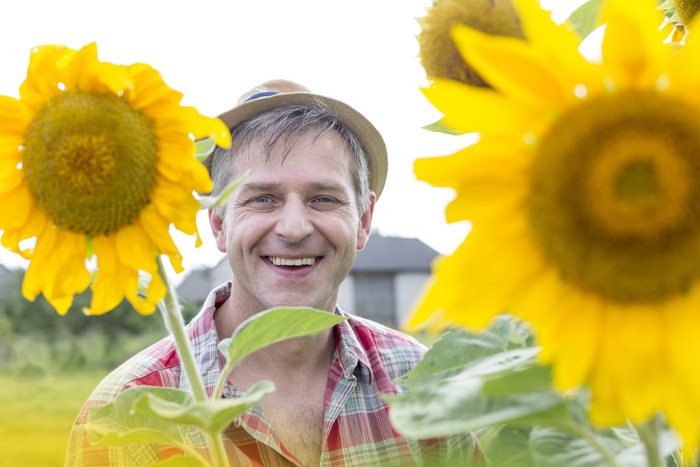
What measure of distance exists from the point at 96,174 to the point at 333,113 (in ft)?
4.95

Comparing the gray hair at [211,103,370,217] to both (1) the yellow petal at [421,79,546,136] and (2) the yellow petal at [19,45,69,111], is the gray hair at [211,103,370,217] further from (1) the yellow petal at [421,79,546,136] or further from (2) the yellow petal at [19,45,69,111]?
(1) the yellow petal at [421,79,546,136]

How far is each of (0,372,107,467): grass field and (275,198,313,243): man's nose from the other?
779 inches

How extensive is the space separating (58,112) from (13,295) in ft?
92.9

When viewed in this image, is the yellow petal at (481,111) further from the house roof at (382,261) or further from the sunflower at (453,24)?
the house roof at (382,261)

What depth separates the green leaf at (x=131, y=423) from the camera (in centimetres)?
52

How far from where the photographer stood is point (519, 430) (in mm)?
603

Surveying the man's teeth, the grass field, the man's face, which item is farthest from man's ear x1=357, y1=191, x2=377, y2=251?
the grass field

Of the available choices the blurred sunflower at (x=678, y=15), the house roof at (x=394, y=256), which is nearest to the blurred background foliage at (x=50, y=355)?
the house roof at (x=394, y=256)

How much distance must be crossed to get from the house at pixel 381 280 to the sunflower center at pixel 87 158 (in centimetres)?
2200

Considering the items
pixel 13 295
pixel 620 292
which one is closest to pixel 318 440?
pixel 620 292

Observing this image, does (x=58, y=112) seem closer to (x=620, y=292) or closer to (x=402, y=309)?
(x=620, y=292)

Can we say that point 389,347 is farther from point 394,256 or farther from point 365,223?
point 394,256

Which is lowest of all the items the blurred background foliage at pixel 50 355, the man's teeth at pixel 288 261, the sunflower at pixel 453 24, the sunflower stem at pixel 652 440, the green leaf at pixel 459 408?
the sunflower stem at pixel 652 440

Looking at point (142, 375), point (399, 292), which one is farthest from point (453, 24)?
point (399, 292)
